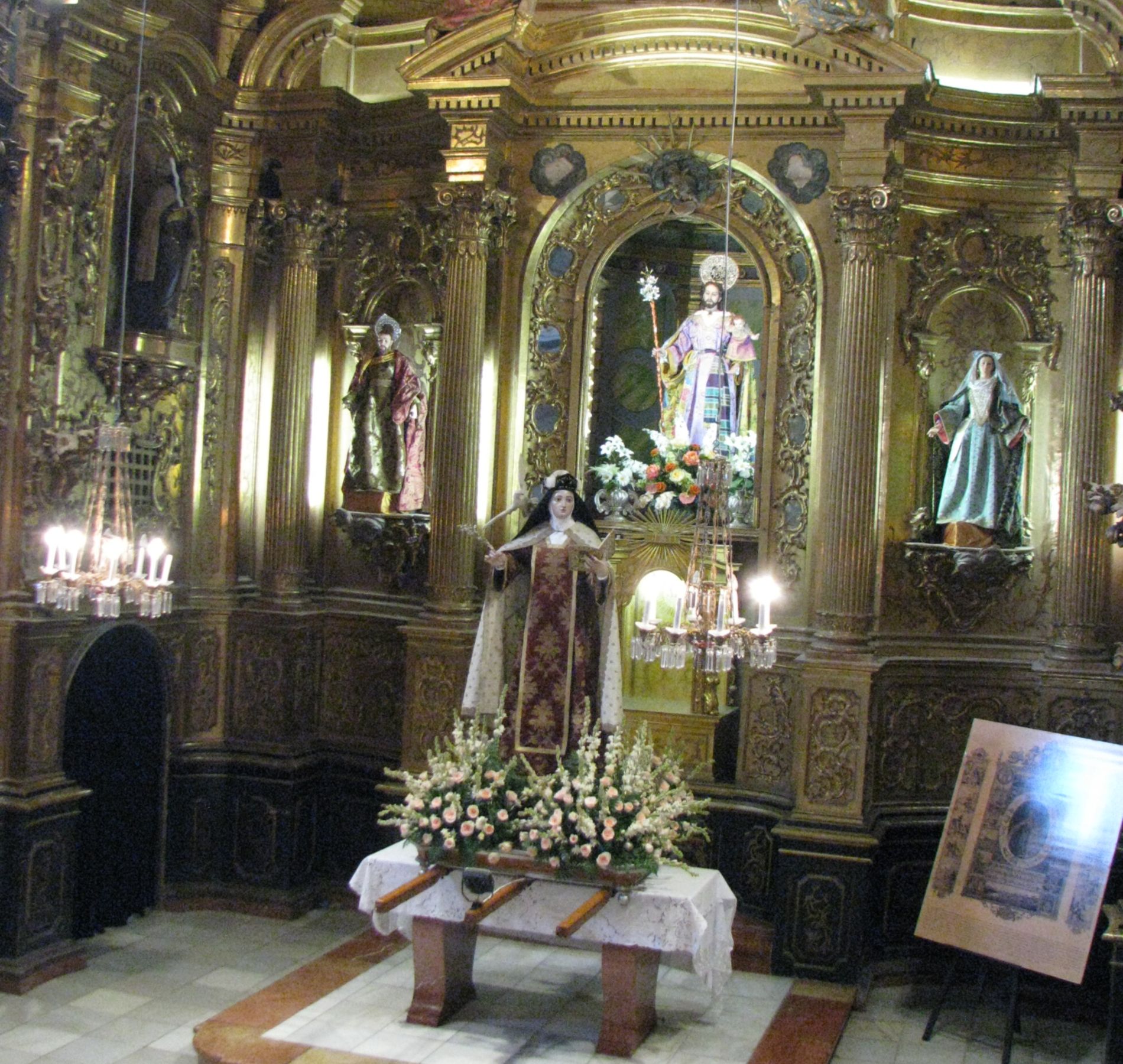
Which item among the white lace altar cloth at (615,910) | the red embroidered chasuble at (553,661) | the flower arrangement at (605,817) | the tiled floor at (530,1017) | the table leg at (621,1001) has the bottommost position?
the tiled floor at (530,1017)

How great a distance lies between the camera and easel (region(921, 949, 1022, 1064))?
871 centimetres

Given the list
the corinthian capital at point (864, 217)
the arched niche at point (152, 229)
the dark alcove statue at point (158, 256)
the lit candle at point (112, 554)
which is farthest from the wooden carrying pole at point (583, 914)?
the dark alcove statue at point (158, 256)

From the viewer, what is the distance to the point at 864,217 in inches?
408

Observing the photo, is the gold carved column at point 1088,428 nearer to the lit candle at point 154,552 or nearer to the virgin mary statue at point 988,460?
the virgin mary statue at point 988,460

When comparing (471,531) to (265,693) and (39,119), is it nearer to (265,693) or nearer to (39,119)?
(265,693)

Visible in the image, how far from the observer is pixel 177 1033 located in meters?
8.95

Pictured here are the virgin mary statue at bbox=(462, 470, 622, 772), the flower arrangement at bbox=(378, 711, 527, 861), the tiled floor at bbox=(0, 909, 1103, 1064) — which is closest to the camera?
the tiled floor at bbox=(0, 909, 1103, 1064)

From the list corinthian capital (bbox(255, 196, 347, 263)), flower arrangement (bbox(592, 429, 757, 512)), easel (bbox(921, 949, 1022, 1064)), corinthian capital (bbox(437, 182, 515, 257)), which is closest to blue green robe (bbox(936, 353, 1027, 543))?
flower arrangement (bbox(592, 429, 757, 512))

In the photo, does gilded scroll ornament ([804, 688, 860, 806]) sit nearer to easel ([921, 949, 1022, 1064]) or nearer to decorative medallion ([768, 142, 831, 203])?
easel ([921, 949, 1022, 1064])

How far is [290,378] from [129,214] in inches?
72.4

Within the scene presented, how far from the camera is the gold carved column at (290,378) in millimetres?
11727

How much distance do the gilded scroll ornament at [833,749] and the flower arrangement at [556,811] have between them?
1212mm

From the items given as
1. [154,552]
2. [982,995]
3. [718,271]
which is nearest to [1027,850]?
[982,995]

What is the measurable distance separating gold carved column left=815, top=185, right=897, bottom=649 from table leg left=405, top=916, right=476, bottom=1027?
3.26 metres
